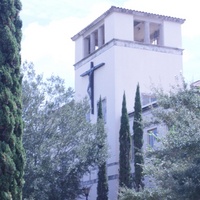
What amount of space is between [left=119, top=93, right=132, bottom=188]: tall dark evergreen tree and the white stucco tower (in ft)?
7.90

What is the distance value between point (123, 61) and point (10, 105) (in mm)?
16746

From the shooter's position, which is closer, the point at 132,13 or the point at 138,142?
the point at 138,142

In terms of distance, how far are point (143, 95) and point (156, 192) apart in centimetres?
1411

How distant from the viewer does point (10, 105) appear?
14.6 meters

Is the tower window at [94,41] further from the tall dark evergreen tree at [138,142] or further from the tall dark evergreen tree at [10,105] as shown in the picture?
the tall dark evergreen tree at [10,105]

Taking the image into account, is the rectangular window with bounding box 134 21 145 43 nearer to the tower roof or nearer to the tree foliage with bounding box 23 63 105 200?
the tower roof

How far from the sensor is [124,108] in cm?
2748

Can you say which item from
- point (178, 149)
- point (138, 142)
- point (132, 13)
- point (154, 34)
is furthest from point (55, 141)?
point (154, 34)

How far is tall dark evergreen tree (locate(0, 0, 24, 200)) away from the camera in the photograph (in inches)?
547

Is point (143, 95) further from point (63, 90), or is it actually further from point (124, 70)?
point (63, 90)

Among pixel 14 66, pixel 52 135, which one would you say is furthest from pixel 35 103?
pixel 14 66

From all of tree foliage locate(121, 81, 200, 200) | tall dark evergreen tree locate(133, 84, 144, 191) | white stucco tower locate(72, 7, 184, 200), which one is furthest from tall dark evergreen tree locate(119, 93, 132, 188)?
tree foliage locate(121, 81, 200, 200)

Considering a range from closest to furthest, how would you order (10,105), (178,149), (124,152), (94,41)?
1. (178,149)
2. (10,105)
3. (124,152)
4. (94,41)

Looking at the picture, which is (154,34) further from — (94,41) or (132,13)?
(94,41)
